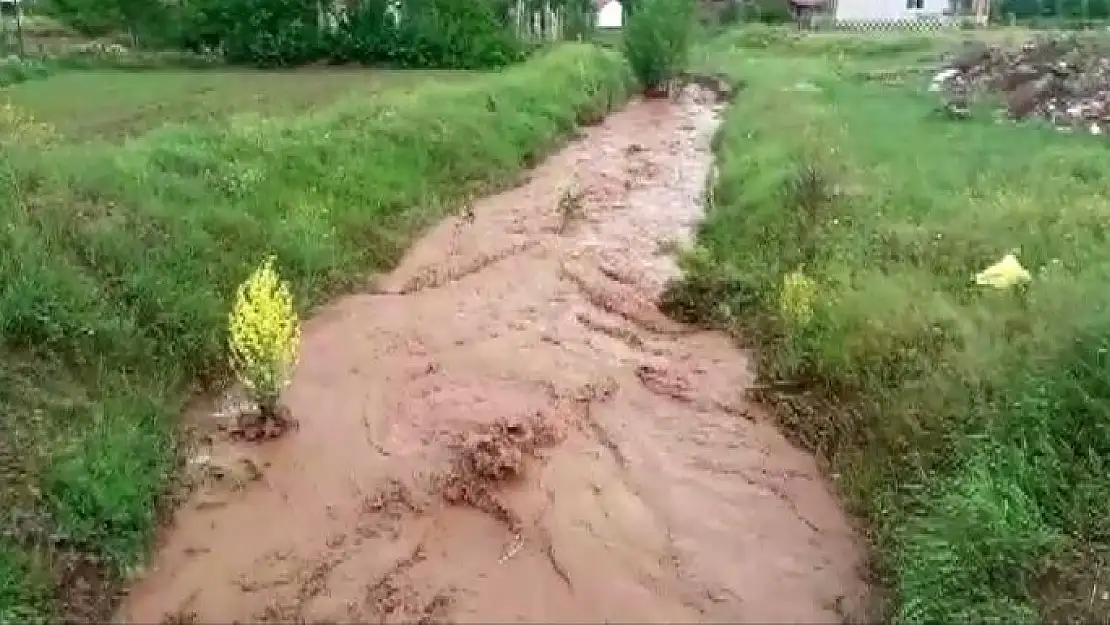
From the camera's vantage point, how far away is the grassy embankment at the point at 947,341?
281 inches

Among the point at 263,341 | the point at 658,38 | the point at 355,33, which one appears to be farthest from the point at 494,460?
the point at 355,33

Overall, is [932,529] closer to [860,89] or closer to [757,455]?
[757,455]

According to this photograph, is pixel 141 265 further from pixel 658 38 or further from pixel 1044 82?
pixel 658 38

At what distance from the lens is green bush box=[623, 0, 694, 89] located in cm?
3381

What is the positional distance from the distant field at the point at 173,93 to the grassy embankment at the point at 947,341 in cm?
1022

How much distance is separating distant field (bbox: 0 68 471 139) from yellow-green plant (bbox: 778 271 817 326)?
11.7 meters

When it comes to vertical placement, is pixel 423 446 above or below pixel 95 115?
below

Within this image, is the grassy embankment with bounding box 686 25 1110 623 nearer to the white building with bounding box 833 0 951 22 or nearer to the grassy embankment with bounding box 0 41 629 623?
the grassy embankment with bounding box 0 41 629 623

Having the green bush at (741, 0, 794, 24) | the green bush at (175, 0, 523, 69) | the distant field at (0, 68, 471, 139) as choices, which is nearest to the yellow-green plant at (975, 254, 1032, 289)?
the distant field at (0, 68, 471, 139)

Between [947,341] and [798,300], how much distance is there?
2.07 meters

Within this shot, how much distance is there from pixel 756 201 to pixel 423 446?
7698 millimetres

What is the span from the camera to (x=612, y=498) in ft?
29.8

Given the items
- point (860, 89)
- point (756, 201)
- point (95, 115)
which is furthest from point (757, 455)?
point (860, 89)

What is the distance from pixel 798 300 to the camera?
1144 centimetres
